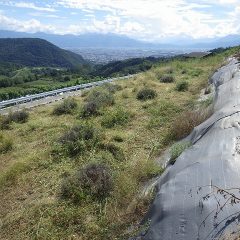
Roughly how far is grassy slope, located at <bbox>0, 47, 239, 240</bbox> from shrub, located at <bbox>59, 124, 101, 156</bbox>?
405 mm

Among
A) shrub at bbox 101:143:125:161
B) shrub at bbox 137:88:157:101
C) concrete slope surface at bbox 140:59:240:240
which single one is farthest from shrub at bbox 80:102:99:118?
concrete slope surface at bbox 140:59:240:240

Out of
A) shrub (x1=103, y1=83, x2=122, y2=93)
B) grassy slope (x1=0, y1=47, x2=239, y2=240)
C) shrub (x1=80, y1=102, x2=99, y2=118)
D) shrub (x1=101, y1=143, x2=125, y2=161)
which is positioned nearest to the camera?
grassy slope (x1=0, y1=47, x2=239, y2=240)

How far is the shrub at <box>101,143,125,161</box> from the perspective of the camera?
9.84 m

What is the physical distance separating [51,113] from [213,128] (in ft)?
34.1

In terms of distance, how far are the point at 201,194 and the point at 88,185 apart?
294cm

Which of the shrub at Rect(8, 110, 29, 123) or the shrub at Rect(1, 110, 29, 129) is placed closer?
the shrub at Rect(1, 110, 29, 129)

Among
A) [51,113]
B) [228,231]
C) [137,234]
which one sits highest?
[228,231]

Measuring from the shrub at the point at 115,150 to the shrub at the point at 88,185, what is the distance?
154cm

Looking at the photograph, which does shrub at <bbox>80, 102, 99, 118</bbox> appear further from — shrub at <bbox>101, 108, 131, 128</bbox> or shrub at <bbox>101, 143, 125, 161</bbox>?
shrub at <bbox>101, 143, 125, 161</bbox>

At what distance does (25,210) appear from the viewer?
300 inches

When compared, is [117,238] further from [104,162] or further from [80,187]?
[104,162]

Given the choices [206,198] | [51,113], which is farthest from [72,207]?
[51,113]

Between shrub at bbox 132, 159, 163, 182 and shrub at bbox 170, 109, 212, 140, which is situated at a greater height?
shrub at bbox 170, 109, 212, 140

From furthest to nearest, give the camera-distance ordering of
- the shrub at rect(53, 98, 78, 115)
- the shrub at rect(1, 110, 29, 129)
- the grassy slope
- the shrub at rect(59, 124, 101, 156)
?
the shrub at rect(53, 98, 78, 115)
the shrub at rect(1, 110, 29, 129)
the shrub at rect(59, 124, 101, 156)
the grassy slope
